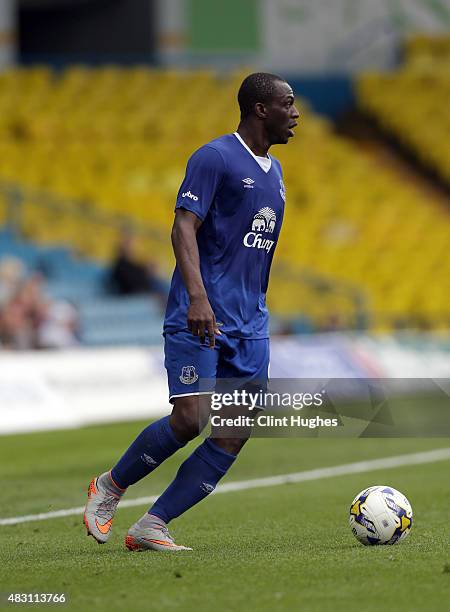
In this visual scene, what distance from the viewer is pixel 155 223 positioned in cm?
2158

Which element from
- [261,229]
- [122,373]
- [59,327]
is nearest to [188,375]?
[261,229]

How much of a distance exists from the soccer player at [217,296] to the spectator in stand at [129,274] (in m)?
12.3

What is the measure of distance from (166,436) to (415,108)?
2550 cm

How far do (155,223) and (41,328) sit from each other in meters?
5.92

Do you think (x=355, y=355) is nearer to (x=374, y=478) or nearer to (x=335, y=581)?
(x=374, y=478)

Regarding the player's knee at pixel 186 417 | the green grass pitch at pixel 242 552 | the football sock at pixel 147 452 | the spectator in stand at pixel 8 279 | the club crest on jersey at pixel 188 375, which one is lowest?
the spectator in stand at pixel 8 279

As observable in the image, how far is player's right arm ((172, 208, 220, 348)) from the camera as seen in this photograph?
5758 mm

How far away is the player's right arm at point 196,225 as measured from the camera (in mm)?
5766

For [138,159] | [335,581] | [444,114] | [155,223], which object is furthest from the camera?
[444,114]

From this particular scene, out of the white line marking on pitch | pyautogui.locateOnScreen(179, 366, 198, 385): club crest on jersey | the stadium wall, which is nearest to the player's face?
pyautogui.locateOnScreen(179, 366, 198, 385): club crest on jersey

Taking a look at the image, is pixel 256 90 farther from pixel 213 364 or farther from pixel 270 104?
pixel 213 364

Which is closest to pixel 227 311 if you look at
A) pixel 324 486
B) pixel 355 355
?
pixel 324 486

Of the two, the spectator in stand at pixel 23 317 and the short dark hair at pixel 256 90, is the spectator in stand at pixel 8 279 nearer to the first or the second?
the spectator in stand at pixel 23 317

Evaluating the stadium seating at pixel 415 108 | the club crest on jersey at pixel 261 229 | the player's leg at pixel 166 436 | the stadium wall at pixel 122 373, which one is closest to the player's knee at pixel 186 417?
the player's leg at pixel 166 436
